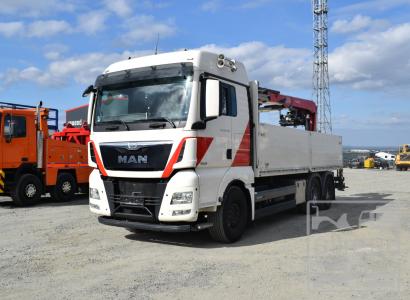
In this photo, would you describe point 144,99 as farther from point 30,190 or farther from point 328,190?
point 328,190

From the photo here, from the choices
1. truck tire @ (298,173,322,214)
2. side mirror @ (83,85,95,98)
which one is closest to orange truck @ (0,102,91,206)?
side mirror @ (83,85,95,98)

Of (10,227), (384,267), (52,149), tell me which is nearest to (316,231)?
(384,267)

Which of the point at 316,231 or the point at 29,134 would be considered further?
the point at 29,134

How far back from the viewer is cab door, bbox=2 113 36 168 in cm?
→ 1247

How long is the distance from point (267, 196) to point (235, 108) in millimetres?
2177

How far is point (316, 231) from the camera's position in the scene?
29.2 feet

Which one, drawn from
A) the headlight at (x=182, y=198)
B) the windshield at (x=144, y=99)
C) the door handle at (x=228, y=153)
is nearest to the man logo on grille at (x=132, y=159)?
the windshield at (x=144, y=99)

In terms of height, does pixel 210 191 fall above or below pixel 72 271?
above

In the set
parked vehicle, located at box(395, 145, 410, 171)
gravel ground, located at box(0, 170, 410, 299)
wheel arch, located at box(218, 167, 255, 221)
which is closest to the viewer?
gravel ground, located at box(0, 170, 410, 299)

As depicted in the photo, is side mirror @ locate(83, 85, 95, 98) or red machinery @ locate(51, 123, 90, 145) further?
red machinery @ locate(51, 123, 90, 145)

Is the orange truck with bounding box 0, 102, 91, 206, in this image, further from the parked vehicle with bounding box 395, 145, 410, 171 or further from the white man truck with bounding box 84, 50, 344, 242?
the parked vehicle with bounding box 395, 145, 410, 171

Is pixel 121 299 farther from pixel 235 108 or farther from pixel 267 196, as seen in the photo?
pixel 267 196

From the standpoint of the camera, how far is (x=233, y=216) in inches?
307

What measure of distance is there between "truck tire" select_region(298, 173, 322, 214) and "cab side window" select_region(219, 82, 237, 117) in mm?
4554
